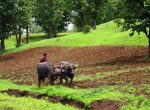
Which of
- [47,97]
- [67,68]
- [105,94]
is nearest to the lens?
[105,94]

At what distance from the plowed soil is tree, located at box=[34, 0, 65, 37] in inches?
1769

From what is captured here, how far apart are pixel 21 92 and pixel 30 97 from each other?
2.45 metres

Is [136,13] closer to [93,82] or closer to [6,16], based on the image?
[93,82]

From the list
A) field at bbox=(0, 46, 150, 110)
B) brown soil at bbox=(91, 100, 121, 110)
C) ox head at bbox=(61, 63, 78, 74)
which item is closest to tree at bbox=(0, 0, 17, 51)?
field at bbox=(0, 46, 150, 110)

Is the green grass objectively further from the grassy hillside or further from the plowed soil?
the grassy hillside

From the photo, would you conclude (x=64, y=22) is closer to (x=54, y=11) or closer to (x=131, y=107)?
(x=54, y=11)

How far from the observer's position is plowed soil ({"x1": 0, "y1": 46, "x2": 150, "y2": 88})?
113 ft

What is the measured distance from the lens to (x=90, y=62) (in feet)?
165

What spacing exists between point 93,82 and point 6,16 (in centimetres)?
4231

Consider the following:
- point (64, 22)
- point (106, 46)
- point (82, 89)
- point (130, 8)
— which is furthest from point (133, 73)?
point (64, 22)

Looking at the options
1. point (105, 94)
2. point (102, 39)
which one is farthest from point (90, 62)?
point (105, 94)

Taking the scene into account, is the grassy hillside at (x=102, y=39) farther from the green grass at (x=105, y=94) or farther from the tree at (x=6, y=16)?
the green grass at (x=105, y=94)

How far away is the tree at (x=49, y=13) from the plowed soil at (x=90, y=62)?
147ft

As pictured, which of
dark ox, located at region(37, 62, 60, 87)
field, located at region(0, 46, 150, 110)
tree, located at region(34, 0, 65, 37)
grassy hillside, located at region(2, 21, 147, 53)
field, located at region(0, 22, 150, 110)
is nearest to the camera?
field, located at region(0, 22, 150, 110)
